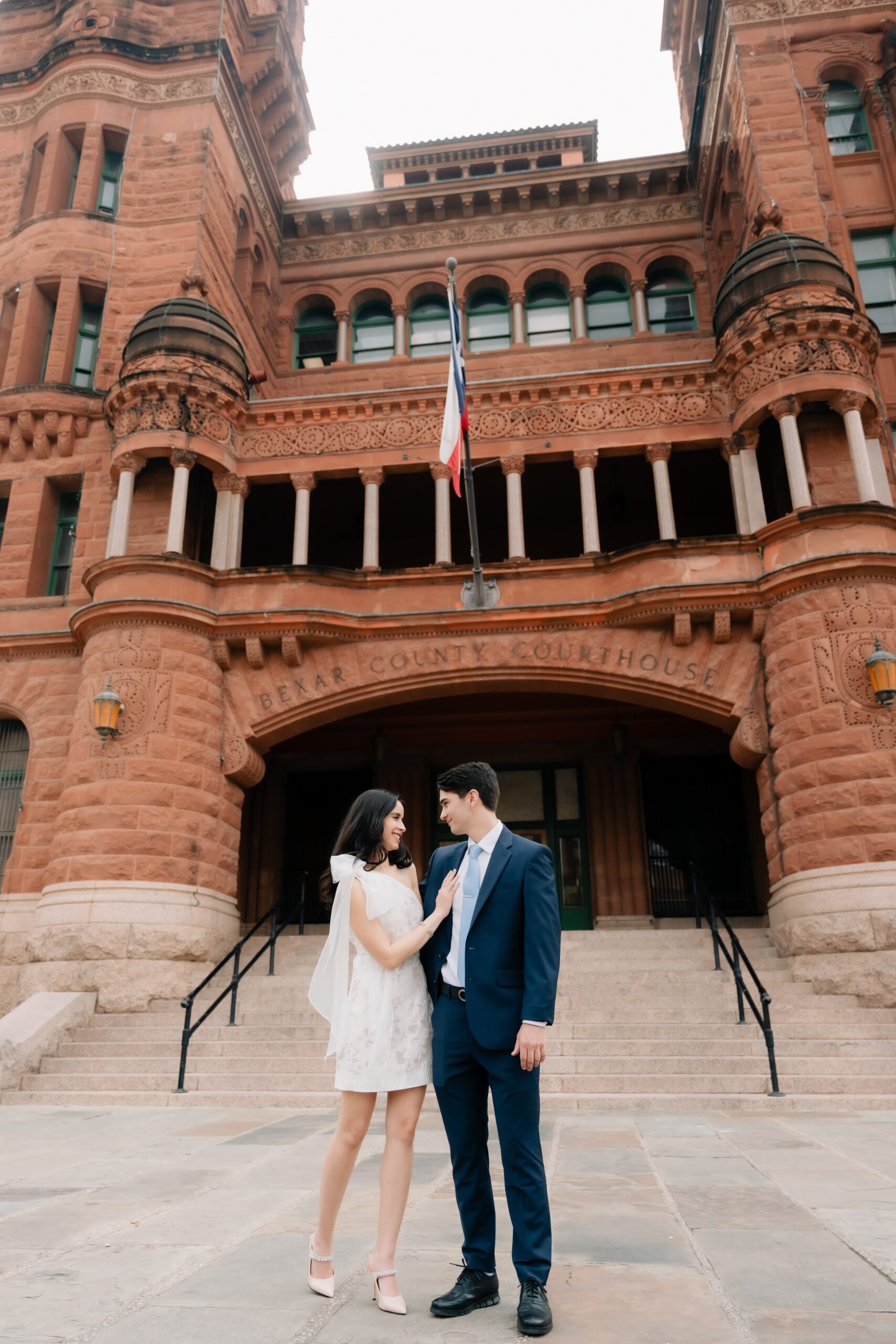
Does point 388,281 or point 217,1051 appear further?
point 388,281

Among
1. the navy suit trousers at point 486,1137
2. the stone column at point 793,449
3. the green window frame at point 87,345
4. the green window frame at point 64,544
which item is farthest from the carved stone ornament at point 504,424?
the navy suit trousers at point 486,1137

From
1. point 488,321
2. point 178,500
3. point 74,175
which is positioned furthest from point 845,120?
point 74,175

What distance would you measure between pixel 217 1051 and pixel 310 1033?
1.06 metres

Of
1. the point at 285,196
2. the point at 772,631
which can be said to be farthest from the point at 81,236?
the point at 772,631

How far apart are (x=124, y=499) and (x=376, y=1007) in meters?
14.4

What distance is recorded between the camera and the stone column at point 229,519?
1642cm

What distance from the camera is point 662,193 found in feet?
75.4

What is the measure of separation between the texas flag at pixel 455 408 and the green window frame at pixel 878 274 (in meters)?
8.72

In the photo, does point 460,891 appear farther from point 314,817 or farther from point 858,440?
point 314,817

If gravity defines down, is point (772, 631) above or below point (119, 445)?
below

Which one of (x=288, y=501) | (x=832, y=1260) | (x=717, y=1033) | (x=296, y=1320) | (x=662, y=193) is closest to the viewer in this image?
(x=296, y=1320)

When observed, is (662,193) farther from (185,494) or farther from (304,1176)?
(304,1176)

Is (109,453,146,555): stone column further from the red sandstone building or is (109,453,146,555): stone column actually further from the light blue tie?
the light blue tie

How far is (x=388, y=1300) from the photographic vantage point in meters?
3.09
